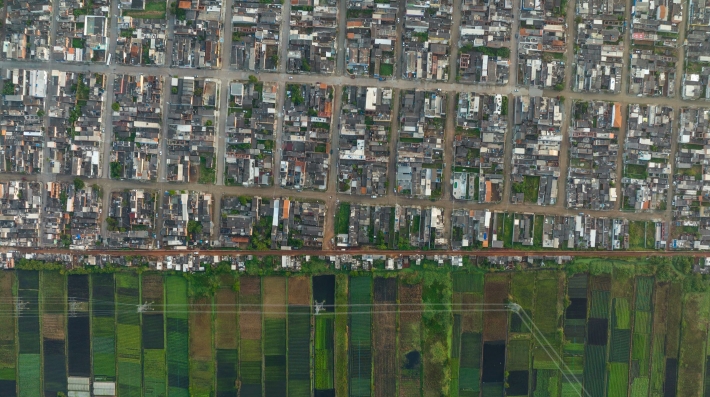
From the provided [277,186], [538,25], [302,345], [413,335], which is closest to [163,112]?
[277,186]

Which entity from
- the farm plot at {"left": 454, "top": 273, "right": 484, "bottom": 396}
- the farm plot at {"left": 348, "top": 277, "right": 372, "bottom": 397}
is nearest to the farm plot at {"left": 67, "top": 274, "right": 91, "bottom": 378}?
the farm plot at {"left": 348, "top": 277, "right": 372, "bottom": 397}

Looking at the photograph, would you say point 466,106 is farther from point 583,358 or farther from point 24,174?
point 24,174

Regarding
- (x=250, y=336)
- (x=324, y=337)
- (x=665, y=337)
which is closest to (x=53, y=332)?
(x=250, y=336)

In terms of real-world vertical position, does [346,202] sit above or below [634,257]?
above

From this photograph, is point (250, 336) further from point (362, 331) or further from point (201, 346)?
point (362, 331)

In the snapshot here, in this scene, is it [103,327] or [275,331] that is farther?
[103,327]
